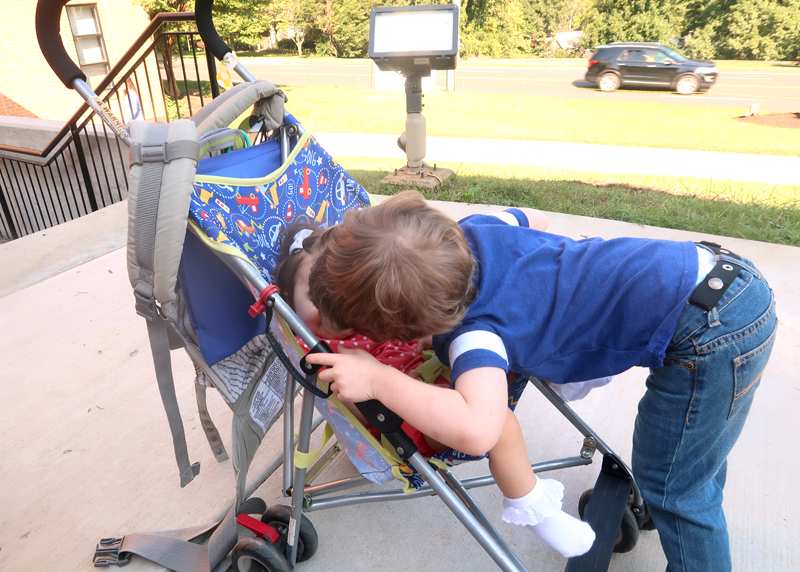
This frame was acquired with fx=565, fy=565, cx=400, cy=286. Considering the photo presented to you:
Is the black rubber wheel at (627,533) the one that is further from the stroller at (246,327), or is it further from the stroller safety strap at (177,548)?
the stroller safety strap at (177,548)

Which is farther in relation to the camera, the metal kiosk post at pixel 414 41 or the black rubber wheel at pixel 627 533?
the metal kiosk post at pixel 414 41

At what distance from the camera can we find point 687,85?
1450cm

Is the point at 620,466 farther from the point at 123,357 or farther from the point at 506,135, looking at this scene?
the point at 506,135

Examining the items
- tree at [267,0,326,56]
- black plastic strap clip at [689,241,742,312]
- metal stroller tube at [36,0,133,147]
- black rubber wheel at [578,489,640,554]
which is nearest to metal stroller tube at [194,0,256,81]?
metal stroller tube at [36,0,133,147]

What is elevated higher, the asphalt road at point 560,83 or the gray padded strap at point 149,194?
the gray padded strap at point 149,194

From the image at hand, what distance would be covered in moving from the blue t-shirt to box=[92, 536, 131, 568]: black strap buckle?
1208 millimetres

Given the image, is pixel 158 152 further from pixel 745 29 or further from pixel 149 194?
pixel 745 29

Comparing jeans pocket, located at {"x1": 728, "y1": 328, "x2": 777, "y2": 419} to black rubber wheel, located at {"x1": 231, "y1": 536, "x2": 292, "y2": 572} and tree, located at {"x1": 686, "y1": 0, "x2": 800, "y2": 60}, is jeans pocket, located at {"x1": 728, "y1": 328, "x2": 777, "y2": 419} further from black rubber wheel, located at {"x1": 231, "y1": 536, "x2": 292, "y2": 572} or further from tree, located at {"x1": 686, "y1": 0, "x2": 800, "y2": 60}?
tree, located at {"x1": 686, "y1": 0, "x2": 800, "y2": 60}

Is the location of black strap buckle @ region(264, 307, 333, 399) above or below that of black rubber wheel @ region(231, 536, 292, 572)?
above

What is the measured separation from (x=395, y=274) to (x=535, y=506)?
0.63 metres

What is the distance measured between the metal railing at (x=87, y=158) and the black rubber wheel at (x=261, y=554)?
1213mm

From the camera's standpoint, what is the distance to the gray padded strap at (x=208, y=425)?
67.4 inches

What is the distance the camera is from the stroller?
47.3 inches

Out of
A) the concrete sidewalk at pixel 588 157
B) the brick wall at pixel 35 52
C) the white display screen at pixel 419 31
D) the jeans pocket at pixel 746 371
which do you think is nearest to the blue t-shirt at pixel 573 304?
the jeans pocket at pixel 746 371
